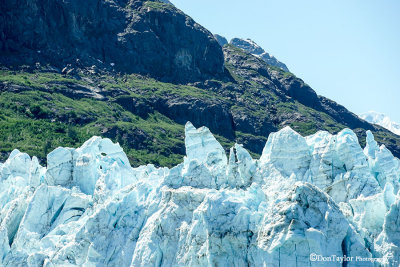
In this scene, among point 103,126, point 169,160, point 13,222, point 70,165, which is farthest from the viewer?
point 103,126

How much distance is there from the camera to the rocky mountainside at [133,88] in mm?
128000

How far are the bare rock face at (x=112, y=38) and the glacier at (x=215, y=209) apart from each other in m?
116

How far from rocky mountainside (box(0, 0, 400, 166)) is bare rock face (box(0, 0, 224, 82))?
0.26 meters

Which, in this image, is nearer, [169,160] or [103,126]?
[169,160]

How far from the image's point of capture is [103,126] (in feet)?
423

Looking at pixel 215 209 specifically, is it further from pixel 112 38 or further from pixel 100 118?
pixel 112 38

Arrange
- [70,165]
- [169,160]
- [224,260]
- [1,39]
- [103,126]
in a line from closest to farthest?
[224,260] < [70,165] < [169,160] < [103,126] < [1,39]

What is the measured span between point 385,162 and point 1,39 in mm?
132632

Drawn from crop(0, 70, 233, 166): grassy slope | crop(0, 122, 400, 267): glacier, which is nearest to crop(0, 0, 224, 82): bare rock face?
crop(0, 70, 233, 166): grassy slope

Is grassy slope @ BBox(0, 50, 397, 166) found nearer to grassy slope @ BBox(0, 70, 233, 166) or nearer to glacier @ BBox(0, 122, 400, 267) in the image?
grassy slope @ BBox(0, 70, 233, 166)

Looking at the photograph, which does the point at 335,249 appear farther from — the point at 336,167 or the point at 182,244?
the point at 336,167

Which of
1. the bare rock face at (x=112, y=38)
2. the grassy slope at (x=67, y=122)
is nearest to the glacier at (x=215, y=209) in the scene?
the grassy slope at (x=67, y=122)

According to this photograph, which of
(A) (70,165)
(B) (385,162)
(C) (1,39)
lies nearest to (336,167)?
(B) (385,162)

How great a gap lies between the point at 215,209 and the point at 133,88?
440 ft
